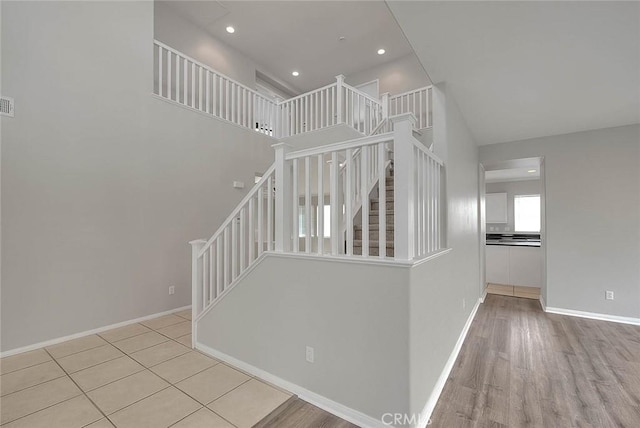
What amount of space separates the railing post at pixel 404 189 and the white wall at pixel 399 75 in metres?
5.57

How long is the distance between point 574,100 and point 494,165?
5.88ft

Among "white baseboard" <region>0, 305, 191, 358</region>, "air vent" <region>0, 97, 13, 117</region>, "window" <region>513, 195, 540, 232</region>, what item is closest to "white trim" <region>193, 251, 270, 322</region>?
"white baseboard" <region>0, 305, 191, 358</region>

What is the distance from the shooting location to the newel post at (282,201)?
2215 mm

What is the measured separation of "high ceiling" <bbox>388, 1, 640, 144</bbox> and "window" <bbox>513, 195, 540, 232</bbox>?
4104 millimetres

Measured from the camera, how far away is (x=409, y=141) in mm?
1670

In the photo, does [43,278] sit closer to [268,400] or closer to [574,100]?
[268,400]

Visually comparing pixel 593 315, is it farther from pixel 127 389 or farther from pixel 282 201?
pixel 127 389

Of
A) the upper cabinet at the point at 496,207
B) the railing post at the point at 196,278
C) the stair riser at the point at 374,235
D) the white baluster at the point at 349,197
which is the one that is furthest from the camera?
the upper cabinet at the point at 496,207

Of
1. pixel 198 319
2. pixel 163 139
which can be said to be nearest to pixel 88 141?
pixel 163 139

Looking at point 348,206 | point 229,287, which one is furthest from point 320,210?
point 229,287

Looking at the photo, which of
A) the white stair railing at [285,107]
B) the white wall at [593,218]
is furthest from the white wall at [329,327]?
the white wall at [593,218]

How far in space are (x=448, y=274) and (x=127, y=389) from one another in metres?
2.83

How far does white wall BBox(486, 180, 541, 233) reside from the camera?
7.02 meters

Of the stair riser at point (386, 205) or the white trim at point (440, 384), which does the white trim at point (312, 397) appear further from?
the stair riser at point (386, 205)
